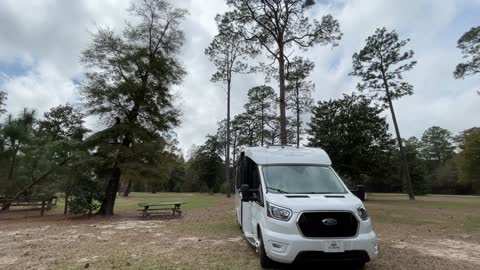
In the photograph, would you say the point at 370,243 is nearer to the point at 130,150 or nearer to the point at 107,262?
the point at 107,262

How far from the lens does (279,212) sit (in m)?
5.77

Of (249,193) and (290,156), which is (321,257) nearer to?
(249,193)

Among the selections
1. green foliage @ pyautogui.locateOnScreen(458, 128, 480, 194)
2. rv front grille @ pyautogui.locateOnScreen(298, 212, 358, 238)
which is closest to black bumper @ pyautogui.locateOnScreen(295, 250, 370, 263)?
rv front grille @ pyautogui.locateOnScreen(298, 212, 358, 238)

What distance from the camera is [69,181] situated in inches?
614

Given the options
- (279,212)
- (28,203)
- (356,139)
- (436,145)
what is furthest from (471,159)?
(28,203)

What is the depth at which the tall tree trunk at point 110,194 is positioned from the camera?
16.5 m

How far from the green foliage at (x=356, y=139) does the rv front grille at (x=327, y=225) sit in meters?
24.2

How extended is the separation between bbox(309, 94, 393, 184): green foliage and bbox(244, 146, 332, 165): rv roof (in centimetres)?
2219

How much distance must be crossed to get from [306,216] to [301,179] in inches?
56.9

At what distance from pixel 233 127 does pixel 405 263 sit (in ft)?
149

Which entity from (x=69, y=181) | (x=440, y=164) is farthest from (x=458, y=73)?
(x=440, y=164)

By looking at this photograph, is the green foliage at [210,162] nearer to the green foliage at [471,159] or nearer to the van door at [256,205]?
the green foliage at [471,159]

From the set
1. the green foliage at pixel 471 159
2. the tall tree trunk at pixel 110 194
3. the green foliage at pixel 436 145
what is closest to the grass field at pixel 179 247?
the tall tree trunk at pixel 110 194

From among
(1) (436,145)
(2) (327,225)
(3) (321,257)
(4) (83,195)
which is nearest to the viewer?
(3) (321,257)
